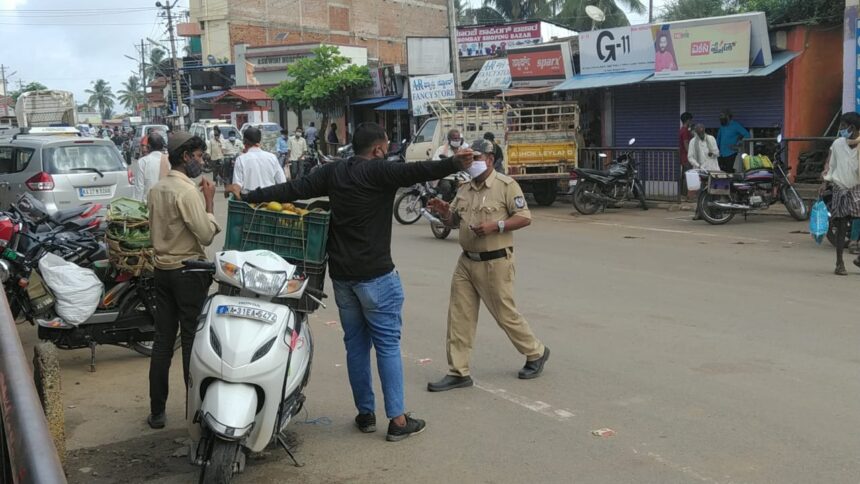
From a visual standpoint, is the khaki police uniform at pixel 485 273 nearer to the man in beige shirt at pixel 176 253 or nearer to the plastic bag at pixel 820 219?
the man in beige shirt at pixel 176 253

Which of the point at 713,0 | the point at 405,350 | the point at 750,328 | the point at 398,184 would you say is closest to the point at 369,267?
the point at 398,184

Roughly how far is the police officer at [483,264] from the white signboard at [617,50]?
1381 cm

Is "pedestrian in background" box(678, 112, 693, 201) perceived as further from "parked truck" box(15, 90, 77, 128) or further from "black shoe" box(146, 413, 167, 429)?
"parked truck" box(15, 90, 77, 128)

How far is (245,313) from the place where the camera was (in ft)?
13.5

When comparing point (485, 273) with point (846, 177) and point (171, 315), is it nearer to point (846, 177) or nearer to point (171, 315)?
point (171, 315)

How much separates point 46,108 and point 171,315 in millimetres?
32721

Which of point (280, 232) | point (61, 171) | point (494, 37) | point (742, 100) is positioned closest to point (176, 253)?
point (280, 232)

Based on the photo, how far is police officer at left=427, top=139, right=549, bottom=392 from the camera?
18.9 feet

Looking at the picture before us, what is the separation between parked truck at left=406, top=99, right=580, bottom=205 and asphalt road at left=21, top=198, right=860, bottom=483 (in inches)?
313

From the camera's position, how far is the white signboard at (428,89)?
23266mm

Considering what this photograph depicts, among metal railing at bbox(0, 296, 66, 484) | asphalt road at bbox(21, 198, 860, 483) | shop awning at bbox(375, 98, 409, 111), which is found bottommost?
asphalt road at bbox(21, 198, 860, 483)

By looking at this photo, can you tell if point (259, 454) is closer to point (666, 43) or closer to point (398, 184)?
point (398, 184)

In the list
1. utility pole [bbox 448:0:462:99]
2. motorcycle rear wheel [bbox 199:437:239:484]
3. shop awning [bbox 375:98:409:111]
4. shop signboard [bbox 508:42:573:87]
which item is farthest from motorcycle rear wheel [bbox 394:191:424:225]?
shop awning [bbox 375:98:409:111]

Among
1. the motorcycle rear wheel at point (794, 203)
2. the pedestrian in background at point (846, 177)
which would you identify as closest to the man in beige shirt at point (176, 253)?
the pedestrian in background at point (846, 177)
